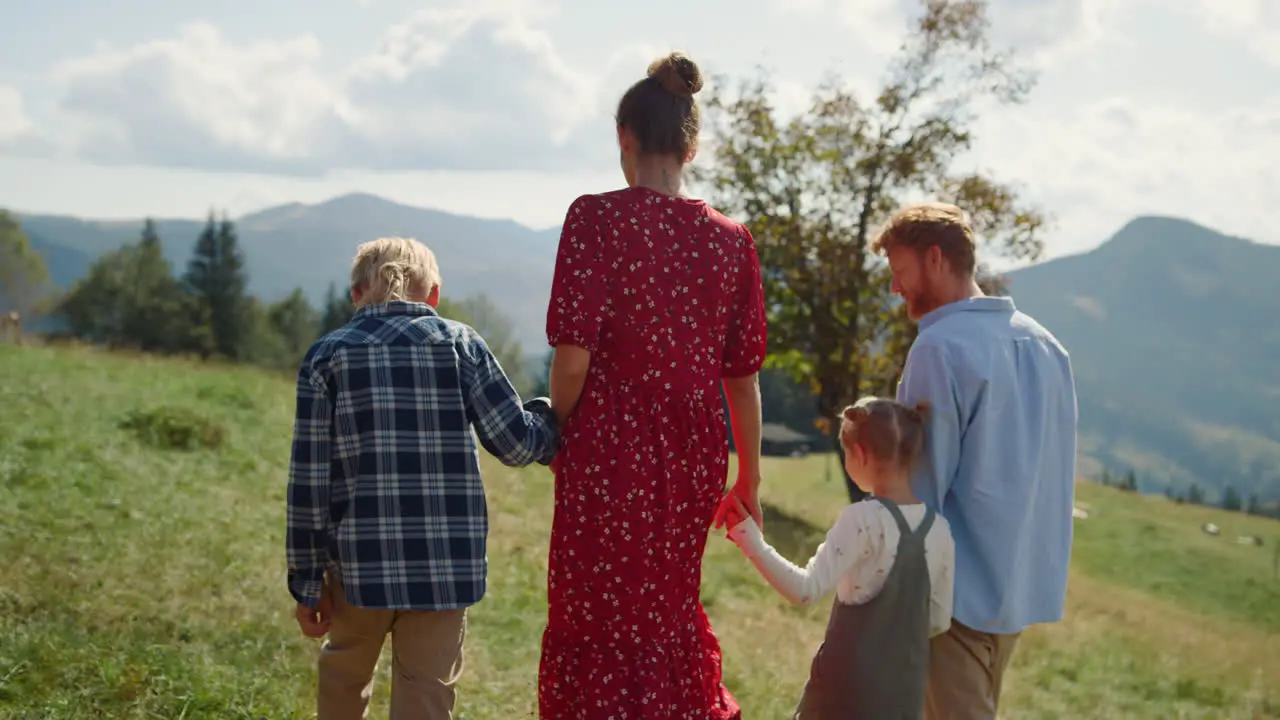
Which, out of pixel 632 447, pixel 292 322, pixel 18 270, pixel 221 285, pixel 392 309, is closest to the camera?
pixel 632 447

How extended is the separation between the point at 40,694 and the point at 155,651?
62 centimetres

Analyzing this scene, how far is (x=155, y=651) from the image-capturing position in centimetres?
501

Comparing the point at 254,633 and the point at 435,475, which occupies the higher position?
the point at 435,475

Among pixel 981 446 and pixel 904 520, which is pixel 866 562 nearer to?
pixel 904 520

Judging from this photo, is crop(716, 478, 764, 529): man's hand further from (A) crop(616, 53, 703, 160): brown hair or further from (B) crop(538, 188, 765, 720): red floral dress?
(A) crop(616, 53, 703, 160): brown hair

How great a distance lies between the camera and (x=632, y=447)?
337cm

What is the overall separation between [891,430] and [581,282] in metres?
1.02

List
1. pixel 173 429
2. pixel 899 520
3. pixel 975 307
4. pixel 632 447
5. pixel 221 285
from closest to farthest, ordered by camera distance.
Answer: pixel 899 520 → pixel 975 307 → pixel 632 447 → pixel 173 429 → pixel 221 285

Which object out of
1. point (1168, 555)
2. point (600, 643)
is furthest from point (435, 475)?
point (1168, 555)

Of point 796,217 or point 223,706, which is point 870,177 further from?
point 223,706

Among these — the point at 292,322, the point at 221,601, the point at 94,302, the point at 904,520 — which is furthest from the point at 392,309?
the point at 94,302

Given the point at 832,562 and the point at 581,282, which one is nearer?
the point at 832,562

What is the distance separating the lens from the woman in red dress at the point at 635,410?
3.34m

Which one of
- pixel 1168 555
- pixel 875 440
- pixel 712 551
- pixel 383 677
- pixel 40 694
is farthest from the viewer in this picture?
pixel 1168 555
